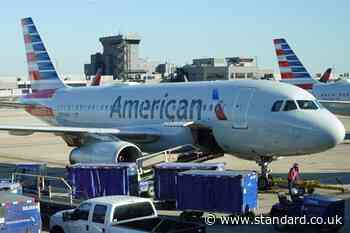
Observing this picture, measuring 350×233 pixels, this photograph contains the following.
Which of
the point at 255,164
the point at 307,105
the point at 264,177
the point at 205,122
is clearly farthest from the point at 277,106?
the point at 255,164

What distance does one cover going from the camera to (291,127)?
22.0m

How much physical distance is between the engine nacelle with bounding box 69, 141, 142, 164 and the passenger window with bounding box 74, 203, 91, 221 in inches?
358

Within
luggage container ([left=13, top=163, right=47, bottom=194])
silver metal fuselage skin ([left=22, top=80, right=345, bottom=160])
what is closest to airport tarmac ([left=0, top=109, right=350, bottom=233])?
silver metal fuselage skin ([left=22, top=80, right=345, bottom=160])

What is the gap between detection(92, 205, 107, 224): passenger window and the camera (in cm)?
1360

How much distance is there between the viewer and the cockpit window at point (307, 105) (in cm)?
2257

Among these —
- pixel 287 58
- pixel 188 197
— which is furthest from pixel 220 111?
pixel 287 58

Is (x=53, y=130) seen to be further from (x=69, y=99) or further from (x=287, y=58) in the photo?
(x=287, y=58)

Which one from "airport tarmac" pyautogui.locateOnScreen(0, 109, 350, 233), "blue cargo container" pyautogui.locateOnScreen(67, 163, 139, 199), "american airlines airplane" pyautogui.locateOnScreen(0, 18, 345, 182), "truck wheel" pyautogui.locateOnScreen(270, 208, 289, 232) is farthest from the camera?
"american airlines airplane" pyautogui.locateOnScreen(0, 18, 345, 182)

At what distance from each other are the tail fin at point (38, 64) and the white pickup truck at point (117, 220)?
2267 centimetres

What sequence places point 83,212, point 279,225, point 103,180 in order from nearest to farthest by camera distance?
point 83,212 < point 279,225 < point 103,180

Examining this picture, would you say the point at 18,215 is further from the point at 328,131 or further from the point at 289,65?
the point at 289,65

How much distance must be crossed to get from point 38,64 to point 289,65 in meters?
28.7

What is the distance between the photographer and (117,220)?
13.5 m

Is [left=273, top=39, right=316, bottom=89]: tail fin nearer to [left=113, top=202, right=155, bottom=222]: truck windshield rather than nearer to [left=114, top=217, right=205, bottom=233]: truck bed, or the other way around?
[left=113, top=202, right=155, bottom=222]: truck windshield
